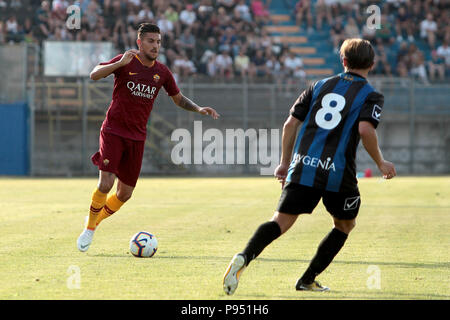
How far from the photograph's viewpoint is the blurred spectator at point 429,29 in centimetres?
3544

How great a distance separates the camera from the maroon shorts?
958cm

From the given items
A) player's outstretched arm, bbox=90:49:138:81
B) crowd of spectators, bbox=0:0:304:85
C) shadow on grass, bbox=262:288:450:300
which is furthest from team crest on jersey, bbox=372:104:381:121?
crowd of spectators, bbox=0:0:304:85

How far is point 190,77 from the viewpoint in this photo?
31.4 metres

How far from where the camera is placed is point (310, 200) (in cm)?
653

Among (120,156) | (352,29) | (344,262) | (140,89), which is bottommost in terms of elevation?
(344,262)

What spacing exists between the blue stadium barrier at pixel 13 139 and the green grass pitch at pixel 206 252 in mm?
14247

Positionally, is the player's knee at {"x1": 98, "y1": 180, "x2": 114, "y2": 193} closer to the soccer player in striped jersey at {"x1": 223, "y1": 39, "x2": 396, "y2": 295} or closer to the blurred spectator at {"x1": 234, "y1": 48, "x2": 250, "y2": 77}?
the soccer player in striped jersey at {"x1": 223, "y1": 39, "x2": 396, "y2": 295}

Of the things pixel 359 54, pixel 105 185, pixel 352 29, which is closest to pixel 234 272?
pixel 359 54

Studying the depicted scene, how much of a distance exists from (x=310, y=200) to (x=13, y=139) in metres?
26.7

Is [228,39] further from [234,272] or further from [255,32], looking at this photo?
[234,272]

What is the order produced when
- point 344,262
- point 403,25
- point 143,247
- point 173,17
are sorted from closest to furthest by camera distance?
point 344,262, point 143,247, point 173,17, point 403,25
